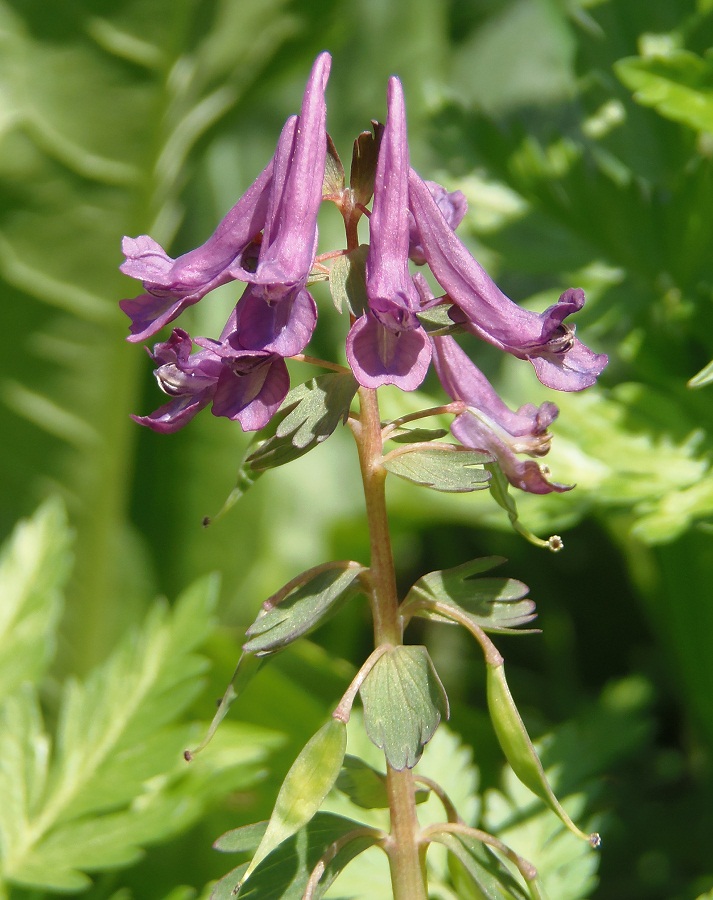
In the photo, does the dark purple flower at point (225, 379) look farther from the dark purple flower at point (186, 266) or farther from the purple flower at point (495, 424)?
the purple flower at point (495, 424)

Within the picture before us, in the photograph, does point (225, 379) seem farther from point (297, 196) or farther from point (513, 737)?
point (513, 737)

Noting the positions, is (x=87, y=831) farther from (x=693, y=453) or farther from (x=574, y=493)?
(x=693, y=453)

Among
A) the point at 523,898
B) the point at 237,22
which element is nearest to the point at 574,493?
the point at 523,898

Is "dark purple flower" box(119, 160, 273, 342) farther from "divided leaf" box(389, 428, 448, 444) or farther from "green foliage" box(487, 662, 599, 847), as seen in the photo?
"green foliage" box(487, 662, 599, 847)

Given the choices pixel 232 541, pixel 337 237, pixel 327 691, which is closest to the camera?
pixel 327 691

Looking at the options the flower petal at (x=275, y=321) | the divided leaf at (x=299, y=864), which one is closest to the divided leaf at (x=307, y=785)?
the divided leaf at (x=299, y=864)

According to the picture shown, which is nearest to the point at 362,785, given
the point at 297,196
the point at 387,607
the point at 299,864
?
the point at 299,864
